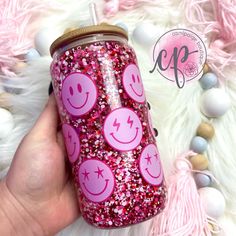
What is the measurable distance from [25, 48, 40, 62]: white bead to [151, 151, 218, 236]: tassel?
0.30 meters

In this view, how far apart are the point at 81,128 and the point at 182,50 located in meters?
0.28

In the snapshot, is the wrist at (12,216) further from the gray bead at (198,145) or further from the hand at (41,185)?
the gray bead at (198,145)

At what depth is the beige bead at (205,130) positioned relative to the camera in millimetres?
789

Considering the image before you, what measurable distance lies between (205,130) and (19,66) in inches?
13.0

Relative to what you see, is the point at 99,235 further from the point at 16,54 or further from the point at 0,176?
the point at 16,54

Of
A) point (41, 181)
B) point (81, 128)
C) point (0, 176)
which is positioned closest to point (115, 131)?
point (81, 128)

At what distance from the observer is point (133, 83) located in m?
0.64

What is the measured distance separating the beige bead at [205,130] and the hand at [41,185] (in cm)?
23

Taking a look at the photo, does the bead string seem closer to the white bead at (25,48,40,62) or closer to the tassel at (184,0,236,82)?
the tassel at (184,0,236,82)

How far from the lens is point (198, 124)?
798mm

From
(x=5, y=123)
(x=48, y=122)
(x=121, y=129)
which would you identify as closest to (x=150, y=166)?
(x=121, y=129)

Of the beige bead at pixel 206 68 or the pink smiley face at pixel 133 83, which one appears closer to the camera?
the pink smiley face at pixel 133 83

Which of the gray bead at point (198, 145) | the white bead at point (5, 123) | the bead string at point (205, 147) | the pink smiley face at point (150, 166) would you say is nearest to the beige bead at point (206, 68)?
the bead string at point (205, 147)

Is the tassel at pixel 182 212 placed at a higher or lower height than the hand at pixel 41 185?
lower
